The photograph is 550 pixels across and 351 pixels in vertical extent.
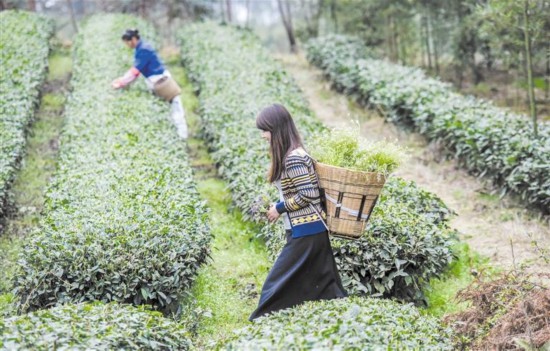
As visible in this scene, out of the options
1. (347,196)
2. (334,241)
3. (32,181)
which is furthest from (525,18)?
(32,181)

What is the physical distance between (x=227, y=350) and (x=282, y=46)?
30.1m

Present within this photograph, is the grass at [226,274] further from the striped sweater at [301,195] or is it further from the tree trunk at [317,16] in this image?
the tree trunk at [317,16]

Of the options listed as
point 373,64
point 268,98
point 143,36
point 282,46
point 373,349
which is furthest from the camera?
point 282,46

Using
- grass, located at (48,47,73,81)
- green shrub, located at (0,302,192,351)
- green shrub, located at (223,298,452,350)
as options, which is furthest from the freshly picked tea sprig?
grass, located at (48,47,73,81)

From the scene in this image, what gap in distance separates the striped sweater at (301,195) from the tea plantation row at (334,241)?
59cm

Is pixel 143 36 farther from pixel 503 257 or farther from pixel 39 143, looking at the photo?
pixel 503 257

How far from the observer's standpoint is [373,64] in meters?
14.5

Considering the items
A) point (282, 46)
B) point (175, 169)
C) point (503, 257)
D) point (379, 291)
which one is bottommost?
point (282, 46)

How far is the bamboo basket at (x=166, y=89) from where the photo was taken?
34.2ft

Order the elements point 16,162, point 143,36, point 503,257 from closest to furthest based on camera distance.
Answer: point 503,257, point 16,162, point 143,36

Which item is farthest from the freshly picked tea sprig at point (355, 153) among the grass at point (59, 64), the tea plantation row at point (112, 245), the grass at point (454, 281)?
the grass at point (59, 64)

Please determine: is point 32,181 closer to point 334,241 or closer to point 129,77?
point 129,77

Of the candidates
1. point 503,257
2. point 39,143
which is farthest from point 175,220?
point 39,143

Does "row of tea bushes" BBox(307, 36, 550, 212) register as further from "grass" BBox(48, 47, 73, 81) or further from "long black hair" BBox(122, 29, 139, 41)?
"grass" BBox(48, 47, 73, 81)
